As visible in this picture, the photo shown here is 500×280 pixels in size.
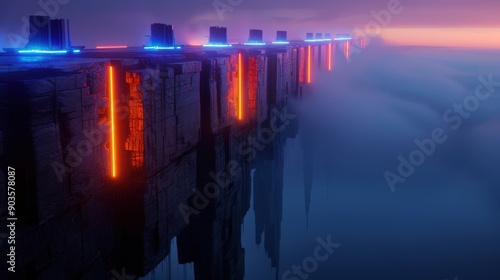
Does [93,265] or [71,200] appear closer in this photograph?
[71,200]

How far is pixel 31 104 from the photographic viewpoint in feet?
16.4

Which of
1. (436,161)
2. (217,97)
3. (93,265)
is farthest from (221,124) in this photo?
(436,161)

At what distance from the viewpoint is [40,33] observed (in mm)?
9773

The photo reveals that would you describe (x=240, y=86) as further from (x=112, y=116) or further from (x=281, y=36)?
(x=281, y=36)

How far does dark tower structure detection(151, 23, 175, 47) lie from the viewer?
14.1m

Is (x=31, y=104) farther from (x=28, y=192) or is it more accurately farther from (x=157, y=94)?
(x=157, y=94)

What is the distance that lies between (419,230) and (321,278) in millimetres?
8795

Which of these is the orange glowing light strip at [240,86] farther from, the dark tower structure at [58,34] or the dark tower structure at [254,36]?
the dark tower structure at [254,36]

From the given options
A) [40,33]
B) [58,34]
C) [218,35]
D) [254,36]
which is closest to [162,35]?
[58,34]

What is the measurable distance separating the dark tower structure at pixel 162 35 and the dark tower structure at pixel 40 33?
456 centimetres

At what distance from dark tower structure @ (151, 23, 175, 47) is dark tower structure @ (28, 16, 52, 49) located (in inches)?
180

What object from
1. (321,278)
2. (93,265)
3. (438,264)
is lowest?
(321,278)

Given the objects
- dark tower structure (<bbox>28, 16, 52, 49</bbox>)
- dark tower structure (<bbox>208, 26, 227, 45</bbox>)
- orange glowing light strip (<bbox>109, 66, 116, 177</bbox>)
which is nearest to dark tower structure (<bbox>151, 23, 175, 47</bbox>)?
dark tower structure (<bbox>28, 16, 52, 49</bbox>)

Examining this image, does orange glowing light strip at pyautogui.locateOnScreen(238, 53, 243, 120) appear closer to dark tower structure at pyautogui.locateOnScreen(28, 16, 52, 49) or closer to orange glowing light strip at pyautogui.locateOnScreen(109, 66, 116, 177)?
dark tower structure at pyautogui.locateOnScreen(28, 16, 52, 49)
